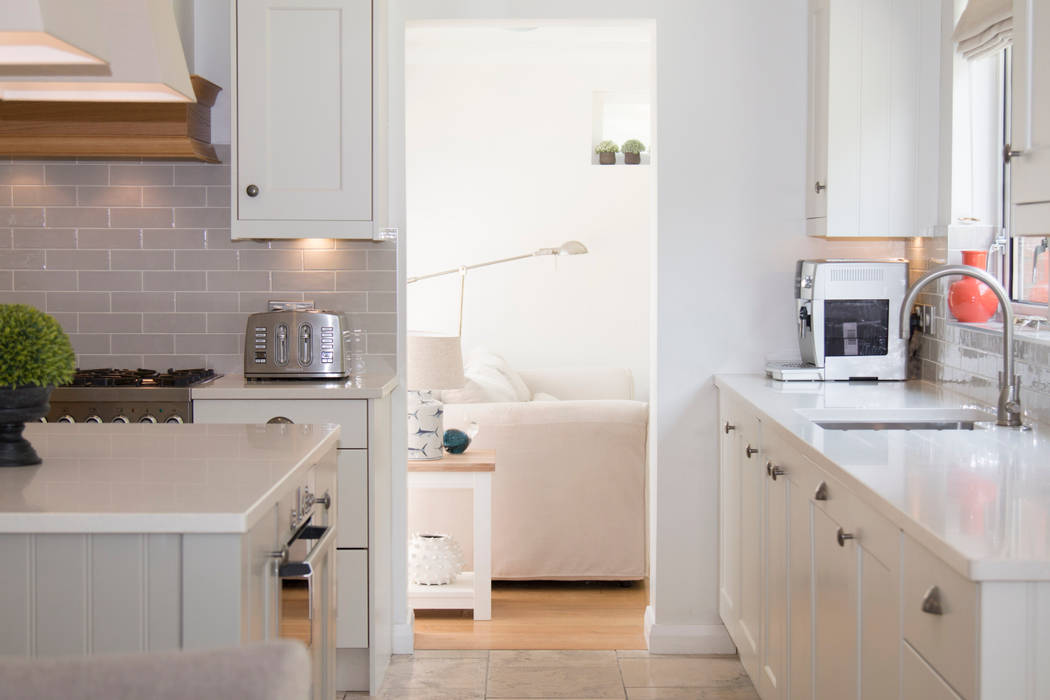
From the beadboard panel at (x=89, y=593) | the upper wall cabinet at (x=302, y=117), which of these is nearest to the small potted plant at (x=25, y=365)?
the beadboard panel at (x=89, y=593)

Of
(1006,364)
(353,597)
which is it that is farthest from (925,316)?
(353,597)

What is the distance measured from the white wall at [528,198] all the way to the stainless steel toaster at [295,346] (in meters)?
3.27

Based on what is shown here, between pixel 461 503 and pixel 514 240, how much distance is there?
2.82 metres

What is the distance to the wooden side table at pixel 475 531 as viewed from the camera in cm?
420

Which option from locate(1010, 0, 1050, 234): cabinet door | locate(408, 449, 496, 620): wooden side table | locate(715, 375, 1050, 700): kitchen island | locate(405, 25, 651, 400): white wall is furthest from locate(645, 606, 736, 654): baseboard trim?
locate(405, 25, 651, 400): white wall

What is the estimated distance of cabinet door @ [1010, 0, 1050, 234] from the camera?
2211mm

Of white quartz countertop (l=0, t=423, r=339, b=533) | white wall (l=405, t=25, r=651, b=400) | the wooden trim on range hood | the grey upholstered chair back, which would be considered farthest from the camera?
white wall (l=405, t=25, r=651, b=400)

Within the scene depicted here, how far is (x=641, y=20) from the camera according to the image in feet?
12.4

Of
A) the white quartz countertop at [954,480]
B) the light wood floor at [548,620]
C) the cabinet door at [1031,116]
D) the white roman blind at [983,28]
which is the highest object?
the white roman blind at [983,28]

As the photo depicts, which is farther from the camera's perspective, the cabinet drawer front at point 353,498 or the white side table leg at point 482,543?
the white side table leg at point 482,543

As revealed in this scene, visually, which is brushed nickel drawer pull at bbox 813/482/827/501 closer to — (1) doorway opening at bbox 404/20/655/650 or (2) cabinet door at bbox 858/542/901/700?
(2) cabinet door at bbox 858/542/901/700

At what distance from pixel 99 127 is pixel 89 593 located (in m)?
2.38

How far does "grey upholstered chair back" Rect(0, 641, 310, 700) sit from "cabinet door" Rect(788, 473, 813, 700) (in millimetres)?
1691

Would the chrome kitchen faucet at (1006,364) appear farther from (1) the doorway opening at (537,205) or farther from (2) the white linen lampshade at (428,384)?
(1) the doorway opening at (537,205)
